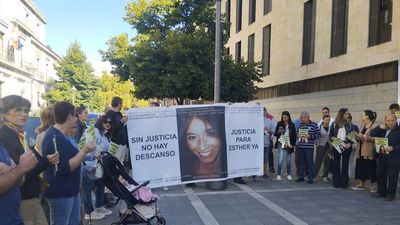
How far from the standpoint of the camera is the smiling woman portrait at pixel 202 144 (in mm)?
7973

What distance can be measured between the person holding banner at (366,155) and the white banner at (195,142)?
2.35 m

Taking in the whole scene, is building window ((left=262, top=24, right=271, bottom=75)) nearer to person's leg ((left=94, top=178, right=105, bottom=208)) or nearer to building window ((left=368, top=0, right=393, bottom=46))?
building window ((left=368, top=0, right=393, bottom=46))

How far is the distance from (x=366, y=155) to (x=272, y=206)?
9.01ft

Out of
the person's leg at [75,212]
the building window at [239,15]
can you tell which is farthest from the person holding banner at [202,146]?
the building window at [239,15]

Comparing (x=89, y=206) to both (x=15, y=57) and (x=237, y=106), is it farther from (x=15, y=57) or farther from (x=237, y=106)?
(x=15, y=57)

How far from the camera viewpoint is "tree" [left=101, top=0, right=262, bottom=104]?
15.7 metres

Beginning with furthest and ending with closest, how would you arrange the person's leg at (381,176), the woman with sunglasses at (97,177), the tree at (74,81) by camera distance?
the tree at (74,81) < the person's leg at (381,176) < the woman with sunglasses at (97,177)

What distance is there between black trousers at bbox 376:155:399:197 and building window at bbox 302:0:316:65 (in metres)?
11.9

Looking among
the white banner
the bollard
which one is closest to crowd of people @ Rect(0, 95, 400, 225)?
the white banner

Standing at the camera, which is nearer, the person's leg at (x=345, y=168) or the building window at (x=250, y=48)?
the person's leg at (x=345, y=168)

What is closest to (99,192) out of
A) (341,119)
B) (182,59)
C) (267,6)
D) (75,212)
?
(75,212)

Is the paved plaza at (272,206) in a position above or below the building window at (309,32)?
below

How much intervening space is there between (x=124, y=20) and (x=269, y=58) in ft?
30.0

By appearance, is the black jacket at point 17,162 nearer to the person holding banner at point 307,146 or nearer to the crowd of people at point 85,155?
the crowd of people at point 85,155
